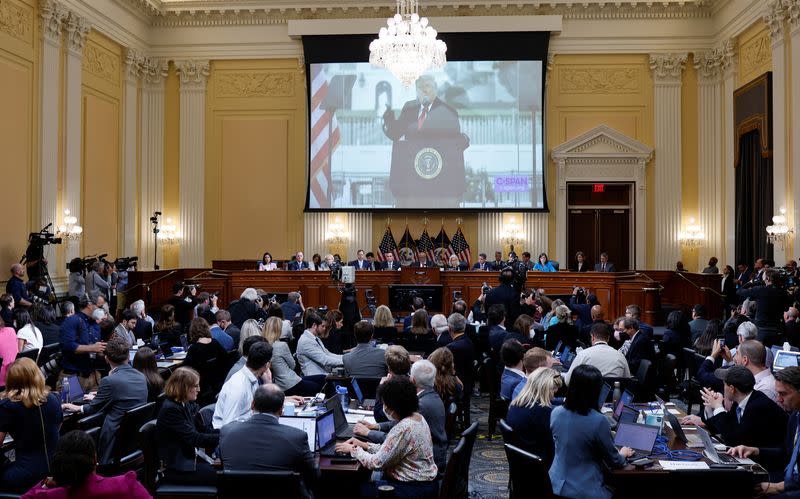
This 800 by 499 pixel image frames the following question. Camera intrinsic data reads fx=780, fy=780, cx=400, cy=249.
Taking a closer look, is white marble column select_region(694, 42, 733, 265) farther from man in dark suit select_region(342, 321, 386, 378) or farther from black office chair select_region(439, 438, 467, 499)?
black office chair select_region(439, 438, 467, 499)

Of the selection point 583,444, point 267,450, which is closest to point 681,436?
point 583,444

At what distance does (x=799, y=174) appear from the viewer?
571 inches

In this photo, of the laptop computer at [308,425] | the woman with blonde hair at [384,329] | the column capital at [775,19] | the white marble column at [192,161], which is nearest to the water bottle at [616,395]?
the laptop computer at [308,425]

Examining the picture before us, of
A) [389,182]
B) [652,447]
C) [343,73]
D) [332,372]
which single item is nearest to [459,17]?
[343,73]

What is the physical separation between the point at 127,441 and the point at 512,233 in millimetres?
14989

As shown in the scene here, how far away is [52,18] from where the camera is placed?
15.4 metres

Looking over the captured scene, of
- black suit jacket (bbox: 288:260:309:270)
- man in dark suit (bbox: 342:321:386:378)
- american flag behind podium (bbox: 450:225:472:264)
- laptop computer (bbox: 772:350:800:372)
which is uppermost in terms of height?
american flag behind podium (bbox: 450:225:472:264)

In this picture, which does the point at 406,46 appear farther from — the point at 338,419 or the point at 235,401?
the point at 338,419

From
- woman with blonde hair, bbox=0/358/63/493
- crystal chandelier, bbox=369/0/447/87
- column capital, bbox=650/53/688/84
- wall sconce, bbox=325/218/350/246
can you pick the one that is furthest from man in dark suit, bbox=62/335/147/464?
column capital, bbox=650/53/688/84

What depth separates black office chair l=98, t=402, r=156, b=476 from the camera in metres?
5.42

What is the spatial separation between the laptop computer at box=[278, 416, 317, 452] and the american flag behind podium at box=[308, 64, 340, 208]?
15.0 m

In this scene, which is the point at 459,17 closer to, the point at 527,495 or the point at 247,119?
the point at 247,119

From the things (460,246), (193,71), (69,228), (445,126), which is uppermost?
(193,71)

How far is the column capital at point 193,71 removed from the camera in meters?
20.0
